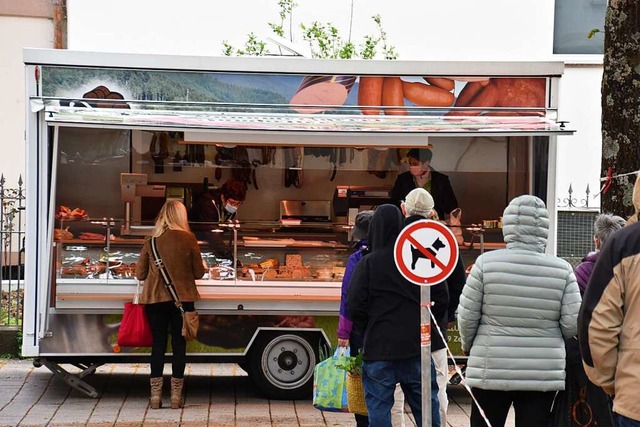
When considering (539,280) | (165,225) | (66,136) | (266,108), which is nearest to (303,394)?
(165,225)

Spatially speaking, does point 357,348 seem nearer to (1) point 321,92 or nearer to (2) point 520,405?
(2) point 520,405

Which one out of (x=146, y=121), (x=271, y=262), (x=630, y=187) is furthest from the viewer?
(x=271, y=262)

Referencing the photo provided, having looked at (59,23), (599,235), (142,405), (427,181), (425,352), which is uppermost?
(59,23)

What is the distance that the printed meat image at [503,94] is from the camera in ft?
30.7

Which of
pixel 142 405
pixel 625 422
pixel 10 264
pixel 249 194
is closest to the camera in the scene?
pixel 625 422

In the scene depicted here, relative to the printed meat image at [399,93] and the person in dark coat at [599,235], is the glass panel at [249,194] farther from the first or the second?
the person in dark coat at [599,235]

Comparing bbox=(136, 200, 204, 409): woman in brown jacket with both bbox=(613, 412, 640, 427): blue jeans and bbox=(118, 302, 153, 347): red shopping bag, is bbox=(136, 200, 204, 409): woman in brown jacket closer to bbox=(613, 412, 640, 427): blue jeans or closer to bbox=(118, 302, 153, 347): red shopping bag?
bbox=(118, 302, 153, 347): red shopping bag

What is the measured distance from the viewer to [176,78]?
30.1 ft

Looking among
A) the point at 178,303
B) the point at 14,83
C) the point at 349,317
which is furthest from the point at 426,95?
the point at 14,83

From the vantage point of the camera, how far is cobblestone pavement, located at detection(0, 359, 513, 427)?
861 cm

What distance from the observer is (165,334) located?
29.9 ft

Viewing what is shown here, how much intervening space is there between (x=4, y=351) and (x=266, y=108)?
4351 millimetres

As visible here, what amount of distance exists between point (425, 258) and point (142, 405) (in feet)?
13.3

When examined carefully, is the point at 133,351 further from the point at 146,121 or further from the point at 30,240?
the point at 146,121
